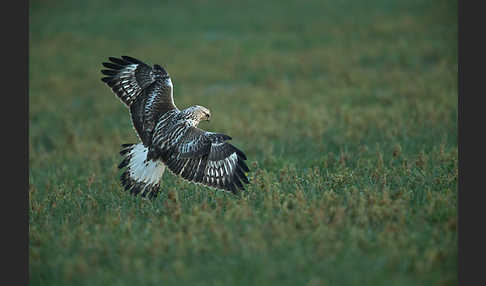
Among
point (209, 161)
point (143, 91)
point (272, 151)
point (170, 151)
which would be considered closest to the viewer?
point (209, 161)

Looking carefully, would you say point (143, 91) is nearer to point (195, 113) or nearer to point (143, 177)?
point (195, 113)

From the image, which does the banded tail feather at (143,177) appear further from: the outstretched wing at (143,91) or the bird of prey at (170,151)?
the outstretched wing at (143,91)

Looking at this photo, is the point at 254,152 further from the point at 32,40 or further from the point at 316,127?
the point at 32,40

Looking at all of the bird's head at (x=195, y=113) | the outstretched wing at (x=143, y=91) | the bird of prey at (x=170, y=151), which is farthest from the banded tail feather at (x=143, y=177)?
the bird's head at (x=195, y=113)

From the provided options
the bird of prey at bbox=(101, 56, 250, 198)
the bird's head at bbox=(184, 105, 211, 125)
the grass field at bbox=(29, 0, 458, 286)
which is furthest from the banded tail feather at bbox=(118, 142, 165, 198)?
the bird's head at bbox=(184, 105, 211, 125)

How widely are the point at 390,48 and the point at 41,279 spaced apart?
616 inches

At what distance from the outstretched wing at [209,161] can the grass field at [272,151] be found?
0.25m

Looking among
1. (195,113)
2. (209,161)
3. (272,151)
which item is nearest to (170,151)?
(209,161)

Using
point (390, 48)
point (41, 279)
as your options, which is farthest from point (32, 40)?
A: point (41, 279)

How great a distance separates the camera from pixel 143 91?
26.3 feet

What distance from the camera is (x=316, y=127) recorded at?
11.6 metres

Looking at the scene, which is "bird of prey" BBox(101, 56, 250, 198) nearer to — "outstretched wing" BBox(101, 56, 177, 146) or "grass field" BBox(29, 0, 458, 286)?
"outstretched wing" BBox(101, 56, 177, 146)

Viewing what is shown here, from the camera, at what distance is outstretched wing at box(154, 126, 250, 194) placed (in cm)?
691

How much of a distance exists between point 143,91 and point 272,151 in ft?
10.3
